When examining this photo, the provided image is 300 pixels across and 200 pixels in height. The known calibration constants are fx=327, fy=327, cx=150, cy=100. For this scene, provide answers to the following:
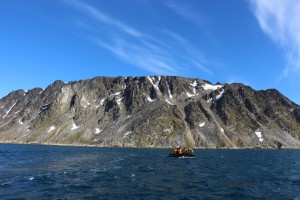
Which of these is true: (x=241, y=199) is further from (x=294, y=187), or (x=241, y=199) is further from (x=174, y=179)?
(x=174, y=179)

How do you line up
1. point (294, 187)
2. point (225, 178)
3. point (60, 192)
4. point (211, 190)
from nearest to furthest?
point (60, 192), point (211, 190), point (294, 187), point (225, 178)

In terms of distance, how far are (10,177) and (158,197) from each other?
32.3 m

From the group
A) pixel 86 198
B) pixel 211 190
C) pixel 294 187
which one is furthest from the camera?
pixel 294 187

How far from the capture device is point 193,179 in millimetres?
65250

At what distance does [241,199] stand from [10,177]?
141 feet

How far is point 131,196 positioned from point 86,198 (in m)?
6.34

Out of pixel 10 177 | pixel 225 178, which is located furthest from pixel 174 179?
pixel 10 177

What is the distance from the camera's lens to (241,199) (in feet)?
151

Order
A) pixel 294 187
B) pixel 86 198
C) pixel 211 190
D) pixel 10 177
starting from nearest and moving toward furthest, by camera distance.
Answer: pixel 86 198 → pixel 211 190 → pixel 294 187 → pixel 10 177

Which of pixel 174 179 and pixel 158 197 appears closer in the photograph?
pixel 158 197

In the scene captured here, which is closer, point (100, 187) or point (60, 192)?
point (60, 192)

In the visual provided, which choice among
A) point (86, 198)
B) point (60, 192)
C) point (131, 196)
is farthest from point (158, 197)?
point (60, 192)

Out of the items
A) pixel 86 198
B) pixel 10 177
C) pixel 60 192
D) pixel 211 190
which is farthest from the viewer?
pixel 10 177

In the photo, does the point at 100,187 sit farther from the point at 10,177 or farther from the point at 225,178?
the point at 225,178
